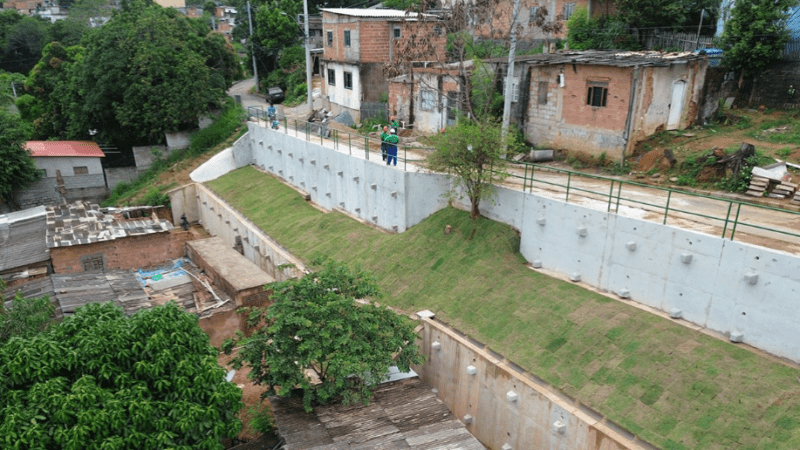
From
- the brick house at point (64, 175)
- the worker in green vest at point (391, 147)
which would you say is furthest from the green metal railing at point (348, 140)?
the brick house at point (64, 175)

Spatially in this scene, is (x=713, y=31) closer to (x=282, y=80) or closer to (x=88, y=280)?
(x=88, y=280)

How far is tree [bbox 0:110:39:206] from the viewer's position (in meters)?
29.7

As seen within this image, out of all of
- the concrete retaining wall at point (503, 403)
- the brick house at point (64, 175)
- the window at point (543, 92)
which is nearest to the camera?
the concrete retaining wall at point (503, 403)

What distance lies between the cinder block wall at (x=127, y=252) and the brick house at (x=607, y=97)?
16.0m

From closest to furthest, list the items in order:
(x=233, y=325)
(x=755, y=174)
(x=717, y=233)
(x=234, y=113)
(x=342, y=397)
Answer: (x=342, y=397) < (x=717, y=233) < (x=755, y=174) < (x=233, y=325) < (x=234, y=113)

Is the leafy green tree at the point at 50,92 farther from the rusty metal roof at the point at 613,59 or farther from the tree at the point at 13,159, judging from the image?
the rusty metal roof at the point at 613,59

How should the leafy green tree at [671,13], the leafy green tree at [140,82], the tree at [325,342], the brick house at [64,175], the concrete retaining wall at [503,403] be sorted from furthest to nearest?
the leafy green tree at [140,82] → the brick house at [64,175] → the leafy green tree at [671,13] → the tree at [325,342] → the concrete retaining wall at [503,403]

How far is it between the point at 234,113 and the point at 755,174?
3070 cm

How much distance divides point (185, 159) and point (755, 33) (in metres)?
30.9

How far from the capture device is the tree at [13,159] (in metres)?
29.7

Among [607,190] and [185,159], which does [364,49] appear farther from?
[607,190]

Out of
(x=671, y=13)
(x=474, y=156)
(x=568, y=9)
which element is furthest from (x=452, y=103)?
(x=474, y=156)

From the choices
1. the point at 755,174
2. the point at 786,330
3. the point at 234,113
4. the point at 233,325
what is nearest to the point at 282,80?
the point at 234,113

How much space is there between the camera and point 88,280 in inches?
736
